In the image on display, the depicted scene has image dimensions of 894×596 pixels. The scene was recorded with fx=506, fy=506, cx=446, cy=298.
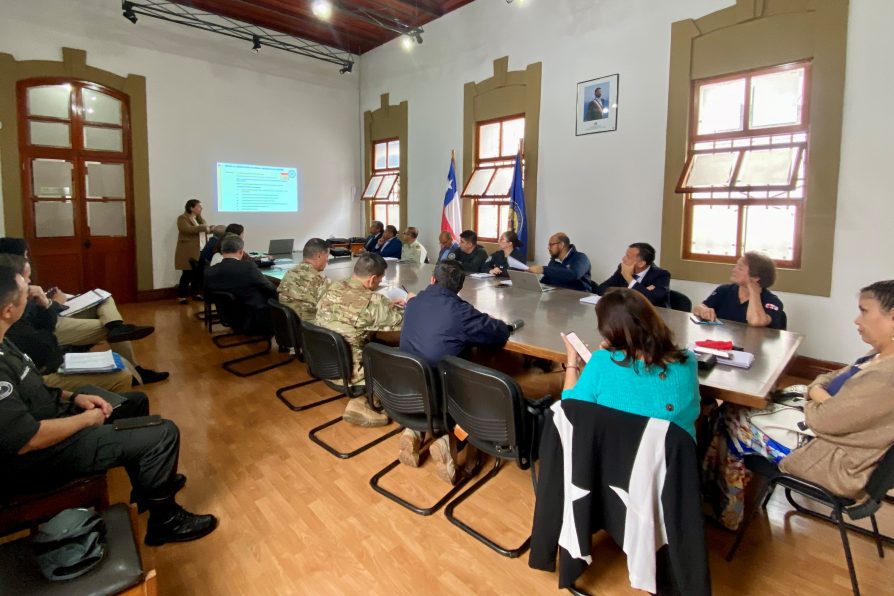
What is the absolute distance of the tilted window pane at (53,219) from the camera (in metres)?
6.32

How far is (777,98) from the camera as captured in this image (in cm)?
→ 429

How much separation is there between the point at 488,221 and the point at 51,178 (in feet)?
18.5

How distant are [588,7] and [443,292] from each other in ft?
15.1

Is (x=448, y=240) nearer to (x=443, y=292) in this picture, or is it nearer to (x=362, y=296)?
(x=362, y=296)

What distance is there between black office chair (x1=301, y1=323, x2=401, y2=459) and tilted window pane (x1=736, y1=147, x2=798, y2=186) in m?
3.78

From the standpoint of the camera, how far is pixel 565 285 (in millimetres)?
4480

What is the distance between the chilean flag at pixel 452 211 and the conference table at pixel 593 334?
281cm

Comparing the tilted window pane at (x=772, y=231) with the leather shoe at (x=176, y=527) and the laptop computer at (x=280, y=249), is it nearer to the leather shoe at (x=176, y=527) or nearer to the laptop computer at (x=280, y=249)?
the leather shoe at (x=176, y=527)

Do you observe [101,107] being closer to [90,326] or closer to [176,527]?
[90,326]

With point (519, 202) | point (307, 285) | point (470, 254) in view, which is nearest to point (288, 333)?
point (307, 285)

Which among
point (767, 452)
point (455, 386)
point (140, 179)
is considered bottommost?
point (767, 452)

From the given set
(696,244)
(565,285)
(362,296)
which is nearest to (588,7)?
(696,244)

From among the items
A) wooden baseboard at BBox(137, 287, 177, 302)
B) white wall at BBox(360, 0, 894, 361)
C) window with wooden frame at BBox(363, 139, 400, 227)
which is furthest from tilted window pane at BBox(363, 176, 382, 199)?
wooden baseboard at BBox(137, 287, 177, 302)

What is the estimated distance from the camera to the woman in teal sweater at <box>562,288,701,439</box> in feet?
5.28
